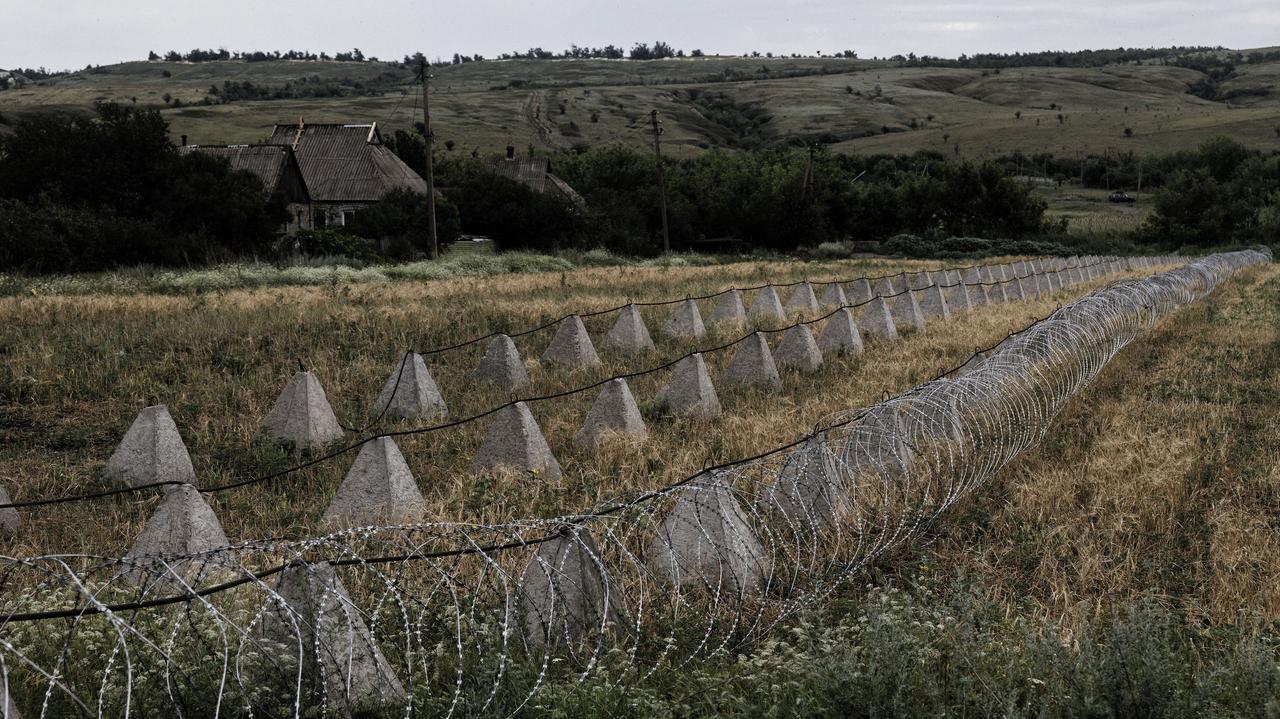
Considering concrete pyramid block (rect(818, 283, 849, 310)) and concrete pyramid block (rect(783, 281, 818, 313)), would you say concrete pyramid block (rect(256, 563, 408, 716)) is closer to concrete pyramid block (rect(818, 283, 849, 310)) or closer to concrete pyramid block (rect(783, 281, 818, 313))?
concrete pyramid block (rect(783, 281, 818, 313))

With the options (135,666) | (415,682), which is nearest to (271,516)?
(135,666)

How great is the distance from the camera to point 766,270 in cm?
3512

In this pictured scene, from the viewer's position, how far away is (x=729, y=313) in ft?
63.4

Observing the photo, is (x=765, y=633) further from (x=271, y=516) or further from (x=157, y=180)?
(x=157, y=180)

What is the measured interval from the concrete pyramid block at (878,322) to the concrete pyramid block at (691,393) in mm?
6860

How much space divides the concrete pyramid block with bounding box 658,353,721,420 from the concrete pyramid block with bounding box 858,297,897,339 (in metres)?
6.86

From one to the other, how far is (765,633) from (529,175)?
226ft

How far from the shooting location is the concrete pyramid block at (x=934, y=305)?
21.2 m

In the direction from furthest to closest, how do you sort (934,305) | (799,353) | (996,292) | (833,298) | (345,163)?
1. (345,163)
2. (996,292)
3. (833,298)
4. (934,305)
5. (799,353)

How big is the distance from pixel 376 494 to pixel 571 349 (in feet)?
23.0

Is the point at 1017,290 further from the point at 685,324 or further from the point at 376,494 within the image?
the point at 376,494

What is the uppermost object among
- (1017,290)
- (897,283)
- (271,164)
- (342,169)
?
(271,164)

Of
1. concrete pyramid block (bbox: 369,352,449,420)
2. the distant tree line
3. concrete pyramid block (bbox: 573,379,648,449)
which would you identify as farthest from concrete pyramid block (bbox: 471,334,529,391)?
the distant tree line

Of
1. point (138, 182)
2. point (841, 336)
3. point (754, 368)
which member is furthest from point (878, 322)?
point (138, 182)
